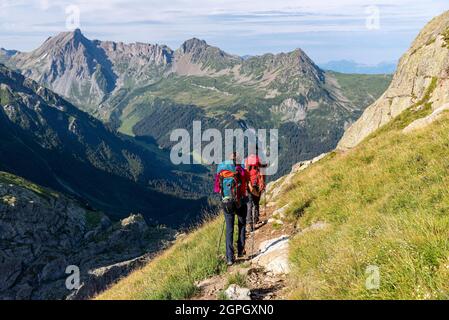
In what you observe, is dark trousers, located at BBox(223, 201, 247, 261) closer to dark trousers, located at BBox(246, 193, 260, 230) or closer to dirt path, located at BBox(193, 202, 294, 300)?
dirt path, located at BBox(193, 202, 294, 300)

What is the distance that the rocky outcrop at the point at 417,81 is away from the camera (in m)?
38.2

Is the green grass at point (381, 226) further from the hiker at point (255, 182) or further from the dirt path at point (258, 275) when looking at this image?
the hiker at point (255, 182)

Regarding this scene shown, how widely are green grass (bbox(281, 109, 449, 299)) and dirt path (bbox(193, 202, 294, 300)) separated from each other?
1.75ft

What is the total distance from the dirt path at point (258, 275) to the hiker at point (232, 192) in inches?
38.1

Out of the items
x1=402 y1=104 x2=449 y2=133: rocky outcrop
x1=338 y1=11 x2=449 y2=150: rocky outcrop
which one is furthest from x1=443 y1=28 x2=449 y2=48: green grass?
x1=402 y1=104 x2=449 y2=133: rocky outcrop

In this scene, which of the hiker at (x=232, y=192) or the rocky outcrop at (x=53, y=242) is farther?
the rocky outcrop at (x=53, y=242)

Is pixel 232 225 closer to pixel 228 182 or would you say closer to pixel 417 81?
pixel 228 182

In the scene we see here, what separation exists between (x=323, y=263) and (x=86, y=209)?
127439mm

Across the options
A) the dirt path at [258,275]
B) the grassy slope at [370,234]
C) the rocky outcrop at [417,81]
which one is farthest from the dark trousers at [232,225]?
the rocky outcrop at [417,81]

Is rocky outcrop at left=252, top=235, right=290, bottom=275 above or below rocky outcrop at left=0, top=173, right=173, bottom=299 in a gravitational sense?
above

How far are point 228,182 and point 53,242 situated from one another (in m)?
96.7

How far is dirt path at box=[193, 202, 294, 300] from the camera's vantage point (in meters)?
8.62

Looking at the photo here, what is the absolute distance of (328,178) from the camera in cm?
1623
